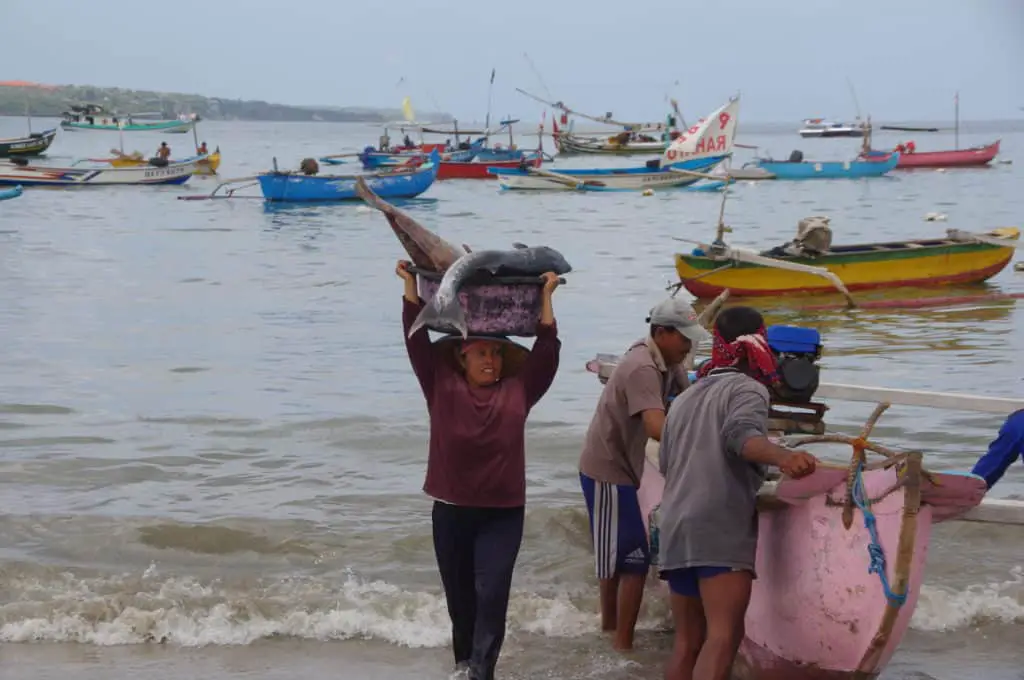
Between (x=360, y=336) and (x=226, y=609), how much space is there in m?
10.9

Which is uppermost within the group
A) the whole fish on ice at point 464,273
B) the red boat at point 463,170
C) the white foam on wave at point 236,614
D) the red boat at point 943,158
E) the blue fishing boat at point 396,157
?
the red boat at point 943,158

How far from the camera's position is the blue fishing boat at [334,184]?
39.7 meters

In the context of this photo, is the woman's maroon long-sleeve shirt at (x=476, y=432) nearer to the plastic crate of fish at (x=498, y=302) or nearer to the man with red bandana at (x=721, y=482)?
the plastic crate of fish at (x=498, y=302)

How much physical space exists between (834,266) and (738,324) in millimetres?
14725

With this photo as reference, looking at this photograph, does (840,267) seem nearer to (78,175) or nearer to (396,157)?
(78,175)

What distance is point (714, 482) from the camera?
177 inches

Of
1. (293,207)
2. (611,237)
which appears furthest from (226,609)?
(293,207)

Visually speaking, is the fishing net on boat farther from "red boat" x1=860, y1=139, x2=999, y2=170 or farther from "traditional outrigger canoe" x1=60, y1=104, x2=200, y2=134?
"traditional outrigger canoe" x1=60, y1=104, x2=200, y2=134

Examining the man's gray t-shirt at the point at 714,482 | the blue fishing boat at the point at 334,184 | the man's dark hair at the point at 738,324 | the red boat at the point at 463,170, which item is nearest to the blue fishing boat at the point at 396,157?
the red boat at the point at 463,170

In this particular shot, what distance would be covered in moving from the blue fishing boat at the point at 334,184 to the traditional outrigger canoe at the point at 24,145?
89.8ft

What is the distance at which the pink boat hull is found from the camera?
4.50 metres

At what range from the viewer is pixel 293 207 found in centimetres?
4047

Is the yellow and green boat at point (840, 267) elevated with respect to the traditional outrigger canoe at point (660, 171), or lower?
lower

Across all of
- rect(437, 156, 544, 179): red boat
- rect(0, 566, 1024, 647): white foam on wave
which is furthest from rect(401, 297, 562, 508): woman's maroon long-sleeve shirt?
rect(437, 156, 544, 179): red boat
